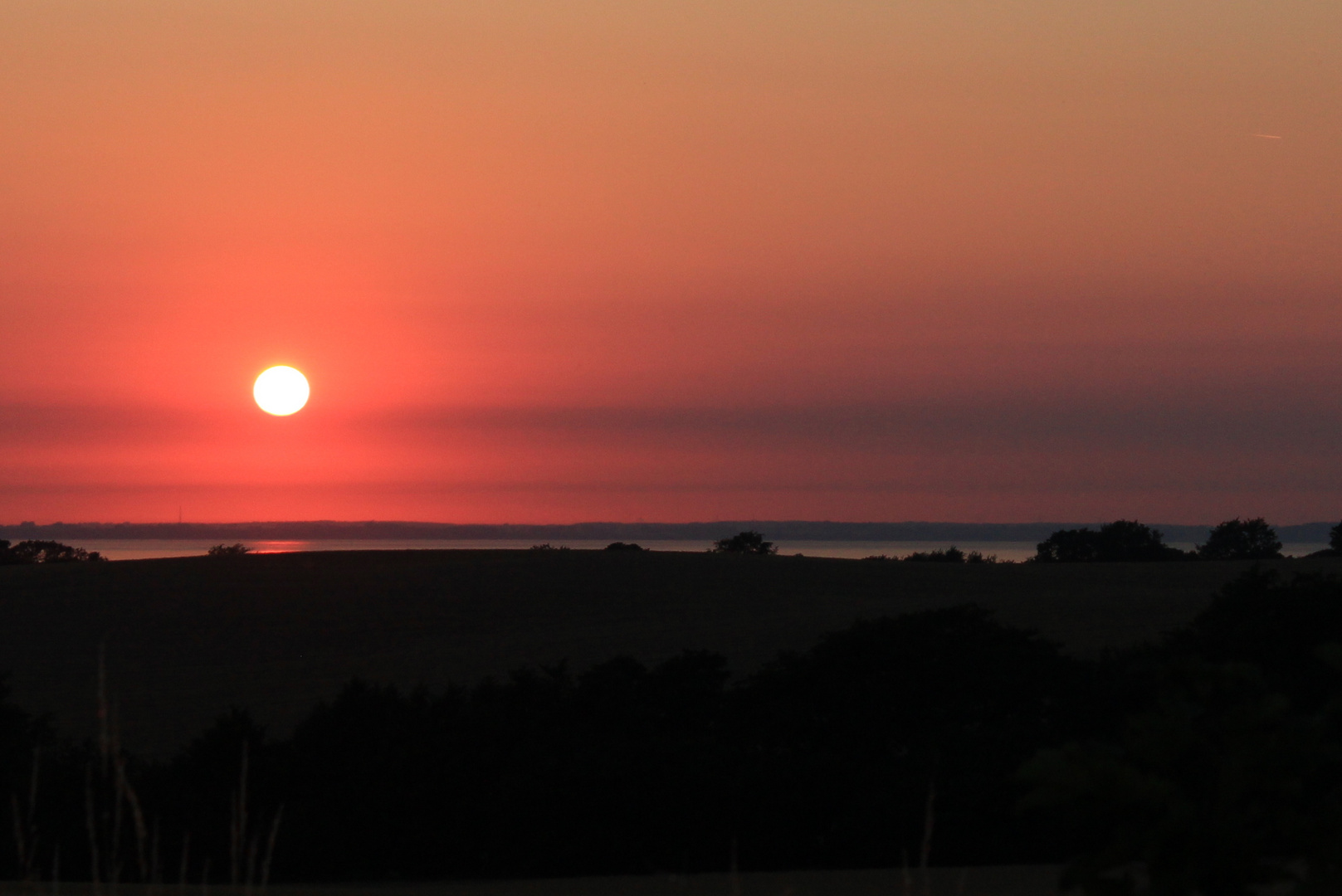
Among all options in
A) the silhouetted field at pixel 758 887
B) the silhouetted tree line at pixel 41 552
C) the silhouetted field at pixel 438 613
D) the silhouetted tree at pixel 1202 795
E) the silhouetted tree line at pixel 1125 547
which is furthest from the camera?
the silhouetted tree line at pixel 41 552

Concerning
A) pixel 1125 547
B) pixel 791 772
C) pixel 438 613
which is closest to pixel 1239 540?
pixel 1125 547

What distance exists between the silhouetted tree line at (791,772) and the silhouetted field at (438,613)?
7542 millimetres

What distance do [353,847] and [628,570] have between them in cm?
3496

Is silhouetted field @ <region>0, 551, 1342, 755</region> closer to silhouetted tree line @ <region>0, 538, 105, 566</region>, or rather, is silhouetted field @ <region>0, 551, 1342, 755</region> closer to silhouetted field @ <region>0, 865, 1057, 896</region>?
silhouetted field @ <region>0, 865, 1057, 896</region>

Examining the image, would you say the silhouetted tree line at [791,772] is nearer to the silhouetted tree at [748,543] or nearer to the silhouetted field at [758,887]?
the silhouetted field at [758,887]

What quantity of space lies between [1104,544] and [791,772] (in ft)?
200

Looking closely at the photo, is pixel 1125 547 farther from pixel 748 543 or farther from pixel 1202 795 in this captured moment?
pixel 1202 795

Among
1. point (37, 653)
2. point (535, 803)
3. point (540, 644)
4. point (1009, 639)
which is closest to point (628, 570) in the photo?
point (540, 644)

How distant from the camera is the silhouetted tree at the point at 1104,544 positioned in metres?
69.0

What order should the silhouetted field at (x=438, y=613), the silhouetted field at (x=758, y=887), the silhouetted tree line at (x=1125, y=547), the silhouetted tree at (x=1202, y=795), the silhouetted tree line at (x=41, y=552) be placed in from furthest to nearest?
the silhouetted tree line at (x=41, y=552)
the silhouetted tree line at (x=1125, y=547)
the silhouetted field at (x=438, y=613)
the silhouetted field at (x=758, y=887)
the silhouetted tree at (x=1202, y=795)

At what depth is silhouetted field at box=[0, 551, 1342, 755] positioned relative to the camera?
2892 centimetres

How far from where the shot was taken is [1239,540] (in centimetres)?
7600

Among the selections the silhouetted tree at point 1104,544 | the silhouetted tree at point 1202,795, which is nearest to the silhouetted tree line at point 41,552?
the silhouetted tree at point 1104,544

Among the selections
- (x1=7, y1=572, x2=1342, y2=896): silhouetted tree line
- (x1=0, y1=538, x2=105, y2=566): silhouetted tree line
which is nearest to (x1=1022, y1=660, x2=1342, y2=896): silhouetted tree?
(x1=7, y1=572, x2=1342, y2=896): silhouetted tree line
